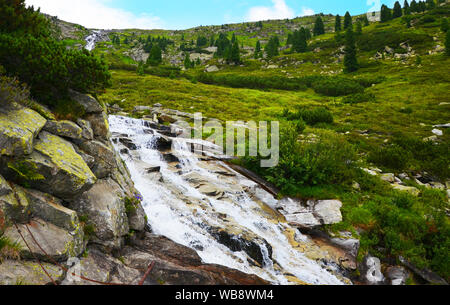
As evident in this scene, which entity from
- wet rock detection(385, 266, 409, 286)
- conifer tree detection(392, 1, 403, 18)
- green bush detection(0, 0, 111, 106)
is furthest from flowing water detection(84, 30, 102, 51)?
wet rock detection(385, 266, 409, 286)

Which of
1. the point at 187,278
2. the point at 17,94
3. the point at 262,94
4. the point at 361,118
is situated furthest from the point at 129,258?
the point at 262,94

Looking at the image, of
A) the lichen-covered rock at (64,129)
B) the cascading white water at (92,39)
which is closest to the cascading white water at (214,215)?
the lichen-covered rock at (64,129)

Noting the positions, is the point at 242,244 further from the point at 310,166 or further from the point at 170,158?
the point at 170,158

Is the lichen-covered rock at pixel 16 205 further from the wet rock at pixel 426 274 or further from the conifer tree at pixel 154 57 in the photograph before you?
the conifer tree at pixel 154 57

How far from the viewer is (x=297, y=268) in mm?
10961

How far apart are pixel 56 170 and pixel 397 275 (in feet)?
46.6

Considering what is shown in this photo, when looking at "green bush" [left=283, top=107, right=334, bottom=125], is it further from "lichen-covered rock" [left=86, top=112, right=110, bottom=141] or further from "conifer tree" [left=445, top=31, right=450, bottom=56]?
"conifer tree" [left=445, top=31, right=450, bottom=56]

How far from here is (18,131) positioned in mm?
7180

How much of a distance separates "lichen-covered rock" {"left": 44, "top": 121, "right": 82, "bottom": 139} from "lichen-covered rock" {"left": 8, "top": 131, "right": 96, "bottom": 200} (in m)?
0.49

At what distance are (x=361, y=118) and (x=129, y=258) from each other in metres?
32.1

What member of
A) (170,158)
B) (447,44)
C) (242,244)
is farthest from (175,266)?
(447,44)

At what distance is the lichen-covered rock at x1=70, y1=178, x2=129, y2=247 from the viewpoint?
8.21 metres

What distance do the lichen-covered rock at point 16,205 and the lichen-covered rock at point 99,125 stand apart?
4910 millimetres

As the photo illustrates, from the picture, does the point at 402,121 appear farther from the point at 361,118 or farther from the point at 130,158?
the point at 130,158
